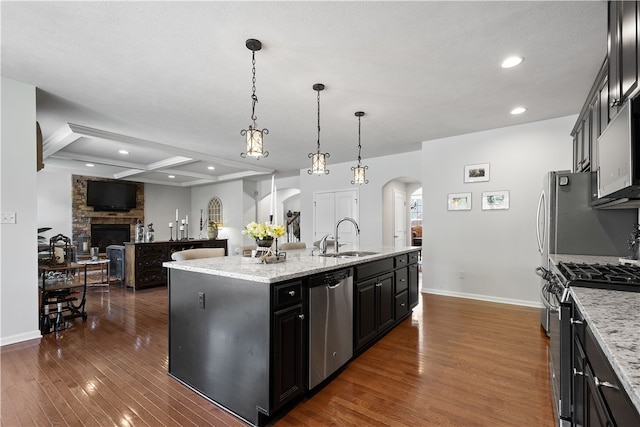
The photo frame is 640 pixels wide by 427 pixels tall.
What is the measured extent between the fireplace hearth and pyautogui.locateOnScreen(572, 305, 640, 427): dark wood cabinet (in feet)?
34.3

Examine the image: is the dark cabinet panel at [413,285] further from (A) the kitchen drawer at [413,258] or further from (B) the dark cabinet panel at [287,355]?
(B) the dark cabinet panel at [287,355]

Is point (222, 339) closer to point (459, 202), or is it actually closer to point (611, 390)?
point (611, 390)

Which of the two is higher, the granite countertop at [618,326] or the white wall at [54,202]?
the white wall at [54,202]

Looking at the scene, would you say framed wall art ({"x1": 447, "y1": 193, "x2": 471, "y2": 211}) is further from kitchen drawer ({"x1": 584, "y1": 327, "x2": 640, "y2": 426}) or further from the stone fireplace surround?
the stone fireplace surround

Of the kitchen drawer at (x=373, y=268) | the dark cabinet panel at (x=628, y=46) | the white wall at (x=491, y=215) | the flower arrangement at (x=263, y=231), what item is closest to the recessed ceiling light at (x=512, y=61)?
the dark cabinet panel at (x=628, y=46)

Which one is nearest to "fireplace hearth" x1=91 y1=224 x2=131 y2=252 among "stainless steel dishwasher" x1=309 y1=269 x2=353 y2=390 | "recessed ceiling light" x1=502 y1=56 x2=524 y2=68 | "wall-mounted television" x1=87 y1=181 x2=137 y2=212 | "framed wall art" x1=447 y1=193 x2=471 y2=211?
"wall-mounted television" x1=87 y1=181 x2=137 y2=212

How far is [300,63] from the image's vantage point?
277cm

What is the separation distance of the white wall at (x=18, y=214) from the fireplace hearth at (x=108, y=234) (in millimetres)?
6408

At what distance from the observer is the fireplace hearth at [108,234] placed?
8.63 meters

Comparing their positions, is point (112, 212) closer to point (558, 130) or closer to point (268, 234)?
point (268, 234)

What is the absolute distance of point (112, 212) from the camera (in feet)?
29.6

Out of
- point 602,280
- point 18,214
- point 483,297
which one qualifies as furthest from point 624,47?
point 18,214

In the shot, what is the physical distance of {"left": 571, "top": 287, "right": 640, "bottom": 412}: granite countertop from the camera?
69 cm

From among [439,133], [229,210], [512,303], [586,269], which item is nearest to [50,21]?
[586,269]
